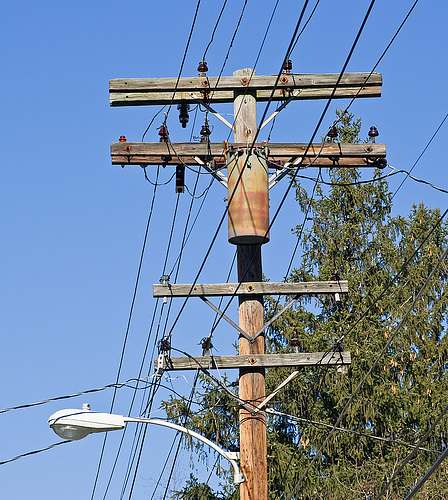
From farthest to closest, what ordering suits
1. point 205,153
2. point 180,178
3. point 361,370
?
point 361,370
point 180,178
point 205,153

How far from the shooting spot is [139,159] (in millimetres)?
11242

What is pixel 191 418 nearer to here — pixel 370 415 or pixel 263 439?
pixel 370 415

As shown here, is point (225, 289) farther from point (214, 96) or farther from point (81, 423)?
point (214, 96)

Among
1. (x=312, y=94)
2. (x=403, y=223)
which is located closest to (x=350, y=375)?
(x=403, y=223)

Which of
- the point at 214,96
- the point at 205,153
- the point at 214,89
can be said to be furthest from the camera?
the point at 214,96

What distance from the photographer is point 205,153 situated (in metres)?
11.1

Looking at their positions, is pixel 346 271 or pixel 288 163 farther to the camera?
pixel 346 271

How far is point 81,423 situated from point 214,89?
4.08 metres

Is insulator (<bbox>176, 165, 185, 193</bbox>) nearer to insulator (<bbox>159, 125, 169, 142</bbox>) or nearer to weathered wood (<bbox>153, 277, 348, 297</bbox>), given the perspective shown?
insulator (<bbox>159, 125, 169, 142</bbox>)

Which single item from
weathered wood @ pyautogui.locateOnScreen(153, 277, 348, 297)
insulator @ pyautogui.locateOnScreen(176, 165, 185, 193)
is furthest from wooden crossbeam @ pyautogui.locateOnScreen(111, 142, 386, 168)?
weathered wood @ pyautogui.locateOnScreen(153, 277, 348, 297)

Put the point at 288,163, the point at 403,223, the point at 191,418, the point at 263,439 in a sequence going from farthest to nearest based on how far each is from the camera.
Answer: the point at 403,223, the point at 191,418, the point at 288,163, the point at 263,439

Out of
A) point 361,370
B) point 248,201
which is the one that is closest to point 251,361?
point 248,201

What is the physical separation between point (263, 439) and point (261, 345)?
3.31 feet

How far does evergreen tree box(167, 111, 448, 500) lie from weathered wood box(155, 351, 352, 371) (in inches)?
376
